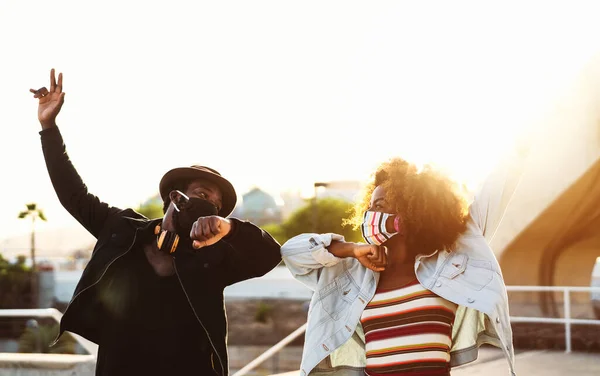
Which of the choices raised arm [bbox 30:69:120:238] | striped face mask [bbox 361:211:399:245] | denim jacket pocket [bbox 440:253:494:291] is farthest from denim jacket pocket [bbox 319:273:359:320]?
raised arm [bbox 30:69:120:238]

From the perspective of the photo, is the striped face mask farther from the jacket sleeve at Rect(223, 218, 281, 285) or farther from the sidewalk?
the sidewalk

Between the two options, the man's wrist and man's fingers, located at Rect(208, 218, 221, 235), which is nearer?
man's fingers, located at Rect(208, 218, 221, 235)

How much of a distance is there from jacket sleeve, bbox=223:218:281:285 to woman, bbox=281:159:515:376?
183 mm

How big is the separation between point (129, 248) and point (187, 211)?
0.29 m

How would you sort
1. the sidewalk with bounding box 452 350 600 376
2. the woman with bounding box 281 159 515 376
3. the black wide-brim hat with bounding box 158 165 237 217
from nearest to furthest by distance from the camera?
the woman with bounding box 281 159 515 376 → the black wide-brim hat with bounding box 158 165 237 217 → the sidewalk with bounding box 452 350 600 376

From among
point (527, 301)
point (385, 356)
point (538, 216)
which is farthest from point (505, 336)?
point (527, 301)

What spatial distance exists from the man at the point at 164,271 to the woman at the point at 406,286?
34cm

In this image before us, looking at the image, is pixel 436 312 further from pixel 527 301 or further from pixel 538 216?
pixel 527 301

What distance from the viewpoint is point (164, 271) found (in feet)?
9.82

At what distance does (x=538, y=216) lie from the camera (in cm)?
1422

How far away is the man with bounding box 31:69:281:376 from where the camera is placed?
9.48ft

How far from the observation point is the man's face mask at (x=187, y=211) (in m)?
2.93

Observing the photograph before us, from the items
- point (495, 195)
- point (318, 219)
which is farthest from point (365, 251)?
point (318, 219)

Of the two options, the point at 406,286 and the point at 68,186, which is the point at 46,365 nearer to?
the point at 68,186
